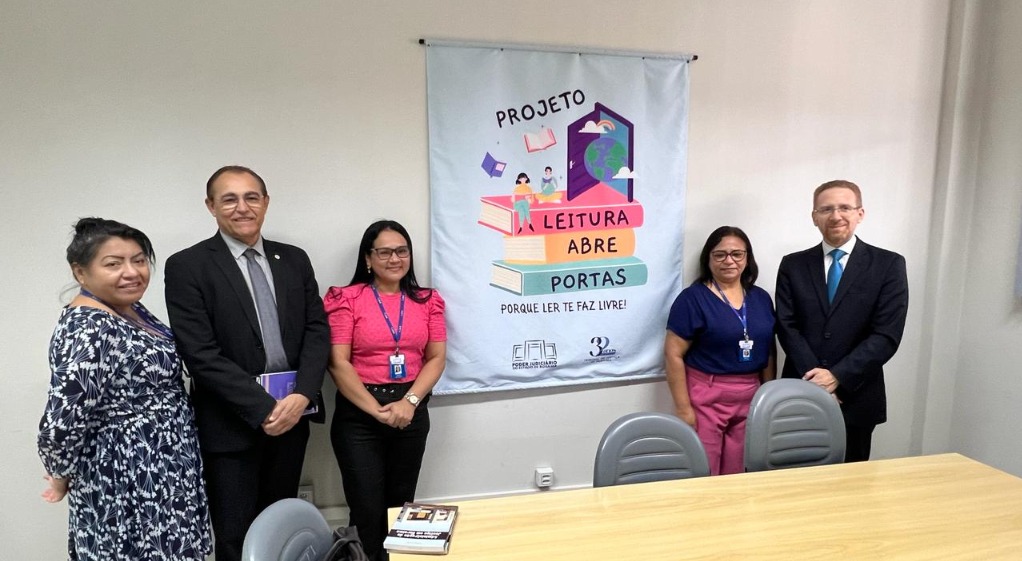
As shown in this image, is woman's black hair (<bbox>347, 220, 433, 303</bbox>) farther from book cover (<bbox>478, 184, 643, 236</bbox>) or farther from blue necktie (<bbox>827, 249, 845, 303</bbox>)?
blue necktie (<bbox>827, 249, 845, 303</bbox>)

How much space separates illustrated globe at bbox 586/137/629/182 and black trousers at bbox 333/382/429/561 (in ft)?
4.57

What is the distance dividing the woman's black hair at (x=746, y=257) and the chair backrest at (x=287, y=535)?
2104 mm

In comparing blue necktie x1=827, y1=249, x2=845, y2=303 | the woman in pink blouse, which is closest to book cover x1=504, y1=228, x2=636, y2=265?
the woman in pink blouse

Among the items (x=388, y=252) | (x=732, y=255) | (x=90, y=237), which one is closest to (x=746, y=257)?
(x=732, y=255)

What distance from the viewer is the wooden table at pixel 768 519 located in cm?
146

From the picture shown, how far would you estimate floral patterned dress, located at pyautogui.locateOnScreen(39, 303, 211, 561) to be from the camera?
1648 mm

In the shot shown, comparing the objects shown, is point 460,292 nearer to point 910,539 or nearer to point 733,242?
point 733,242

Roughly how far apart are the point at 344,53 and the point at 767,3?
2.19 metres

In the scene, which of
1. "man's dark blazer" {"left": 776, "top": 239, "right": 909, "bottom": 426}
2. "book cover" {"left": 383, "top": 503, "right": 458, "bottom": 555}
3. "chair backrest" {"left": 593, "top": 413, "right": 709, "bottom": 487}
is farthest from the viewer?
"man's dark blazer" {"left": 776, "top": 239, "right": 909, "bottom": 426}

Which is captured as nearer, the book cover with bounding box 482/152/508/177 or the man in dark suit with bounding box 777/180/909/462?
the man in dark suit with bounding box 777/180/909/462

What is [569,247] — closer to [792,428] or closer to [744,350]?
[744,350]

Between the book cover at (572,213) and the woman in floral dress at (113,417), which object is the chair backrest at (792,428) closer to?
the book cover at (572,213)

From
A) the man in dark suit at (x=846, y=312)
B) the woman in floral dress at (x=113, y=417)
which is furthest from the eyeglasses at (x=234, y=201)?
the man in dark suit at (x=846, y=312)

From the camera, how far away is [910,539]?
1.52 m
